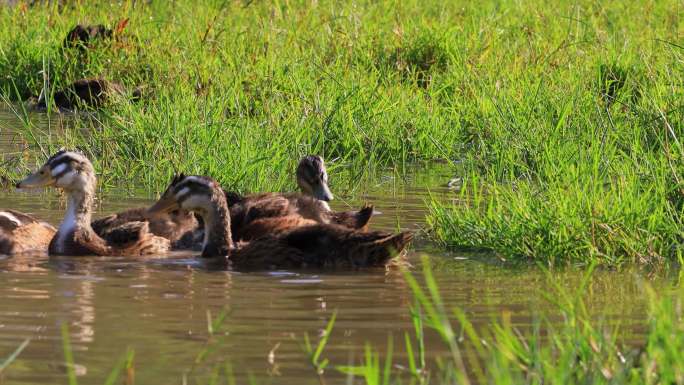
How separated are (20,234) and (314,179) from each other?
6.60 feet

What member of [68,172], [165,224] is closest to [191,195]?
[165,224]

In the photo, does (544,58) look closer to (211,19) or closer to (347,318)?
(211,19)

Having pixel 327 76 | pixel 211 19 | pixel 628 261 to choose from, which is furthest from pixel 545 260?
pixel 211 19

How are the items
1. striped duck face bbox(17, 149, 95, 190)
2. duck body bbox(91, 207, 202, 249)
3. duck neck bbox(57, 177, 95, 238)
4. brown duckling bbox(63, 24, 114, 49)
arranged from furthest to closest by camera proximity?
brown duckling bbox(63, 24, 114, 49) → striped duck face bbox(17, 149, 95, 190) → duck body bbox(91, 207, 202, 249) → duck neck bbox(57, 177, 95, 238)

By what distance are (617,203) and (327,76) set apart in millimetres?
5084

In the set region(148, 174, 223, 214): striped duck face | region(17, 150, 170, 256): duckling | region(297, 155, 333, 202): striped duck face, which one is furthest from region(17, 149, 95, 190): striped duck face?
region(297, 155, 333, 202): striped duck face

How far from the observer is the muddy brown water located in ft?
19.2

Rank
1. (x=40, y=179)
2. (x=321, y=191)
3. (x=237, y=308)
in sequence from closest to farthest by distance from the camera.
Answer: (x=237, y=308), (x=40, y=179), (x=321, y=191)

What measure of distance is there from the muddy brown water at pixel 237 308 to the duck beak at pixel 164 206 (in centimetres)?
33

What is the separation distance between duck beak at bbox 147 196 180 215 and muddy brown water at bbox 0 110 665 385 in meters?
0.33

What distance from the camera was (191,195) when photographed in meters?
9.45

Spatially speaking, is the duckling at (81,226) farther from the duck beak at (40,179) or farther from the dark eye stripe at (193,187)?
the dark eye stripe at (193,187)

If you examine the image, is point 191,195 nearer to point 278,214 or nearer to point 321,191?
point 278,214

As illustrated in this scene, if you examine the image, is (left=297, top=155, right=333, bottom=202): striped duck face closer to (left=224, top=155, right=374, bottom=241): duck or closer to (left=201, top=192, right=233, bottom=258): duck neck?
(left=224, top=155, right=374, bottom=241): duck
